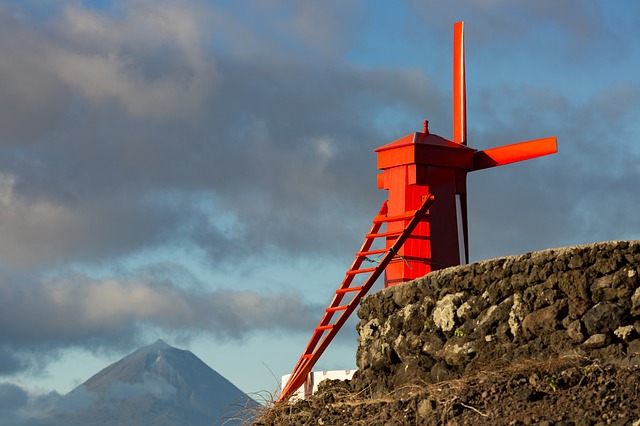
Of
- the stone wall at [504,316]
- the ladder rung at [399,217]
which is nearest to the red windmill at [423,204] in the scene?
the ladder rung at [399,217]

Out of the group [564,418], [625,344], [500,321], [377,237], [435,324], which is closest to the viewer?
[564,418]

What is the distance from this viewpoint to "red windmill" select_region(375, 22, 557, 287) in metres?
18.8

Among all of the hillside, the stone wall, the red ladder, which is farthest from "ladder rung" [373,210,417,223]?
the hillside

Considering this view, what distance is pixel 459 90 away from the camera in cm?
2214

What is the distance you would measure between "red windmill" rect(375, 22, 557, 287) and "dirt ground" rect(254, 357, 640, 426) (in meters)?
6.69

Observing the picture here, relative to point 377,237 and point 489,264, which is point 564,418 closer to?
point 489,264

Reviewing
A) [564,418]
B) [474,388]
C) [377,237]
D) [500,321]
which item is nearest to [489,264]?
[500,321]

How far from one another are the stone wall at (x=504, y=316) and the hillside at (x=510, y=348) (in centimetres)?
1

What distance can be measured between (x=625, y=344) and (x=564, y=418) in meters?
1.20

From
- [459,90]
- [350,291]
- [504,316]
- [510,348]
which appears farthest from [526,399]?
[459,90]

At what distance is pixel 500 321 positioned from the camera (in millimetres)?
11688

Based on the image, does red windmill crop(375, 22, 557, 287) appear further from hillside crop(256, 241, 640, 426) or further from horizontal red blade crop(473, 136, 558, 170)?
hillside crop(256, 241, 640, 426)

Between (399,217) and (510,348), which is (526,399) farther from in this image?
(399,217)

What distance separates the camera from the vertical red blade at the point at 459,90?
21.2 metres
